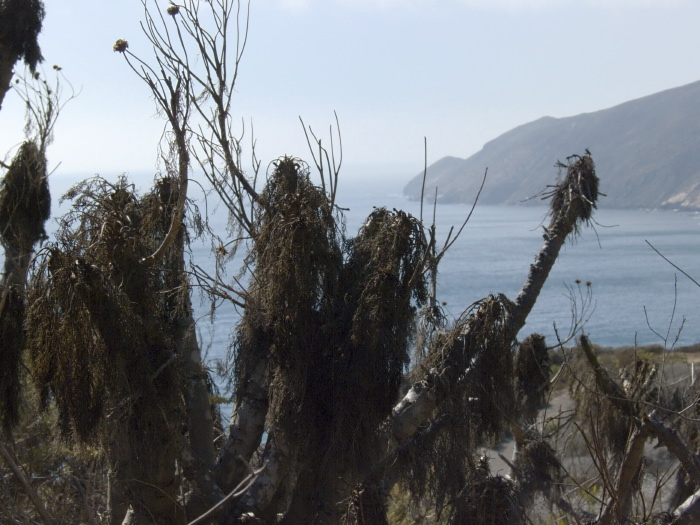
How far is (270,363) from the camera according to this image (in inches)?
210

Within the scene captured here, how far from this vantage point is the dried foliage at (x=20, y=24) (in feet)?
31.6

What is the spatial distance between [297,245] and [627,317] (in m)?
28.6

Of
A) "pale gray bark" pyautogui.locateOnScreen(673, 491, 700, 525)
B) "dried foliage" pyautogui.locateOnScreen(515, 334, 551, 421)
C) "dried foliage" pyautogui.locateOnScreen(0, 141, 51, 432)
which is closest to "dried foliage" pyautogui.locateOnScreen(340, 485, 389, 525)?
"pale gray bark" pyautogui.locateOnScreen(673, 491, 700, 525)

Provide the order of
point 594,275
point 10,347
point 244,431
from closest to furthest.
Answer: point 10,347, point 244,431, point 594,275

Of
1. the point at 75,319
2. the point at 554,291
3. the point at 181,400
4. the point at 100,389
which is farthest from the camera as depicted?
the point at 554,291

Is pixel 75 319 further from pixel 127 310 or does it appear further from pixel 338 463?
pixel 338 463

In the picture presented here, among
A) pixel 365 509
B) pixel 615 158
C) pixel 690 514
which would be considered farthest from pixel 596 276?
pixel 365 509

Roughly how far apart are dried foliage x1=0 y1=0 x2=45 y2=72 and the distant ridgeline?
157ft

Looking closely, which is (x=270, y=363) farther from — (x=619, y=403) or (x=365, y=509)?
(x=619, y=403)

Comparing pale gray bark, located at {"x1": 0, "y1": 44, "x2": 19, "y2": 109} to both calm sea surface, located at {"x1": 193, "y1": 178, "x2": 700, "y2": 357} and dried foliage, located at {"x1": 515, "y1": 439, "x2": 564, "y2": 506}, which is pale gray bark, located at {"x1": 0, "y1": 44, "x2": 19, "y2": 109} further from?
dried foliage, located at {"x1": 515, "y1": 439, "x2": 564, "y2": 506}

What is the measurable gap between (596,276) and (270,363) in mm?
38739

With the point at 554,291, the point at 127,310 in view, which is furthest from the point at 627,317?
the point at 127,310

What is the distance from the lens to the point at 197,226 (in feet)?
20.0

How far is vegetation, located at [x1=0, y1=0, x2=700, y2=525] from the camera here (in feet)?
14.3
